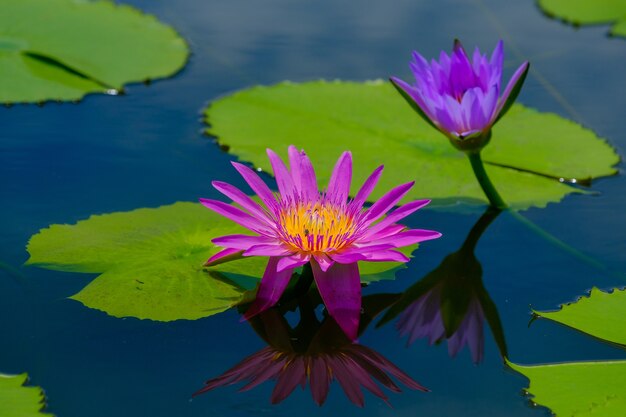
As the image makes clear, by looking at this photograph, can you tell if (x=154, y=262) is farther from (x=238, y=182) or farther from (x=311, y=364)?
(x=238, y=182)

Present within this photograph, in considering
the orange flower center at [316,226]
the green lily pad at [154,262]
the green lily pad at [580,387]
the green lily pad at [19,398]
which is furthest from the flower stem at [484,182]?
the green lily pad at [19,398]

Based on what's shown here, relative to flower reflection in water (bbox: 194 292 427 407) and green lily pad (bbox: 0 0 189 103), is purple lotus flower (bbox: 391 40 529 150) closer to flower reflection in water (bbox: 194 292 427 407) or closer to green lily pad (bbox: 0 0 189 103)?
flower reflection in water (bbox: 194 292 427 407)

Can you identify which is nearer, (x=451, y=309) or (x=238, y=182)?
(x=451, y=309)

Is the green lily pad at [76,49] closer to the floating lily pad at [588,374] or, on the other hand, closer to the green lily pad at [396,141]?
the green lily pad at [396,141]

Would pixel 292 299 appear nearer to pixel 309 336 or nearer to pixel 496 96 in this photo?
pixel 309 336

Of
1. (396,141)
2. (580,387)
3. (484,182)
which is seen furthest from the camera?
(396,141)

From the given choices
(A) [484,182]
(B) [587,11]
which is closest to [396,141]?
(A) [484,182]
